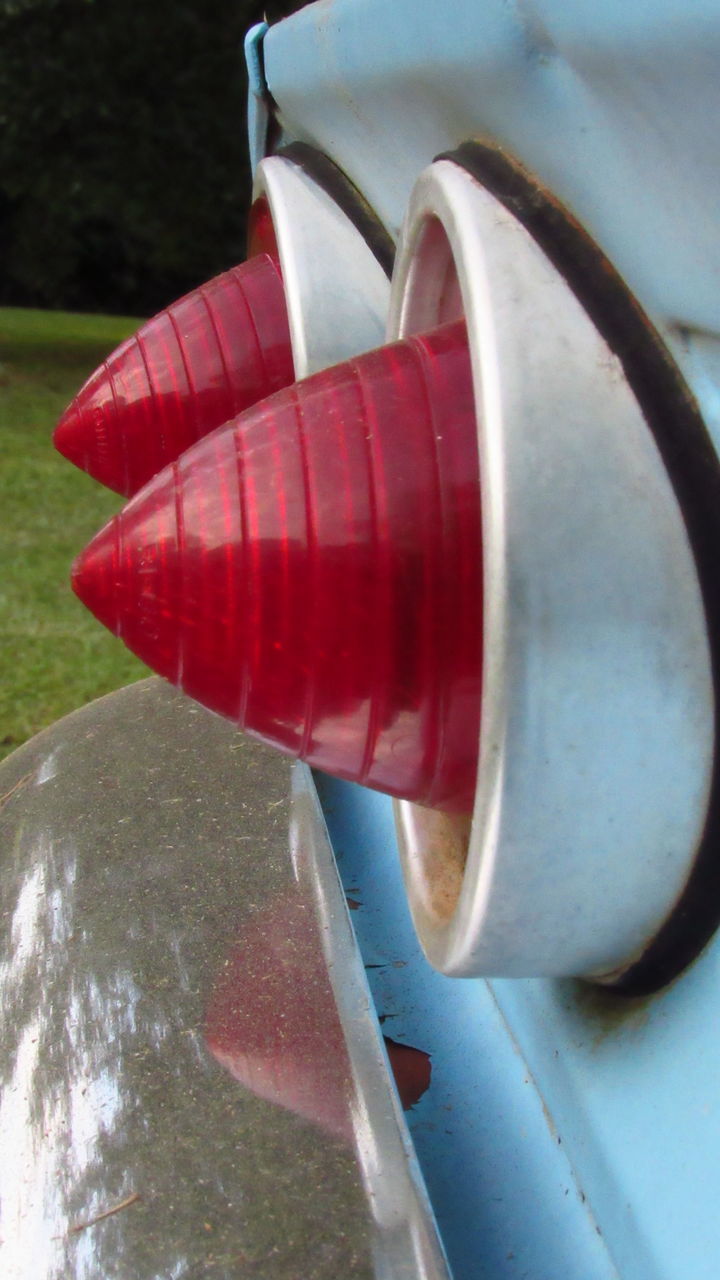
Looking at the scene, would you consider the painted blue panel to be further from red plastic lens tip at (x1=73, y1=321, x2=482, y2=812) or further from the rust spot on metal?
red plastic lens tip at (x1=73, y1=321, x2=482, y2=812)

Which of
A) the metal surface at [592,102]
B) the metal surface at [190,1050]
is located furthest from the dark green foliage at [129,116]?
the metal surface at [592,102]

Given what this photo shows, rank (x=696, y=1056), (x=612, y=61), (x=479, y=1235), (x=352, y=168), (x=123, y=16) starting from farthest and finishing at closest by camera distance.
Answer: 1. (x=123, y=16)
2. (x=352, y=168)
3. (x=479, y=1235)
4. (x=696, y=1056)
5. (x=612, y=61)

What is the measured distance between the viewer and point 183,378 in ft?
3.89

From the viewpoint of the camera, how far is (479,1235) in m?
0.86

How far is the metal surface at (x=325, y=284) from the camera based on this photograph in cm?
106

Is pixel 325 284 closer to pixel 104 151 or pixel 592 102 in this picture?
pixel 592 102

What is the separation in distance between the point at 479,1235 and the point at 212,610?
45 cm

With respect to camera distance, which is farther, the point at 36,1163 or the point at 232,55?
the point at 232,55

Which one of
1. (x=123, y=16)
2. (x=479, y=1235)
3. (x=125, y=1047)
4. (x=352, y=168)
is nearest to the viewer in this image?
(x=479, y=1235)

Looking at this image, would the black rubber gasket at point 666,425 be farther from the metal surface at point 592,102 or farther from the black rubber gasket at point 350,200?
Answer: the black rubber gasket at point 350,200

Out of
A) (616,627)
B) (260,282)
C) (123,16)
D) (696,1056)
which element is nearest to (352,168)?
(260,282)

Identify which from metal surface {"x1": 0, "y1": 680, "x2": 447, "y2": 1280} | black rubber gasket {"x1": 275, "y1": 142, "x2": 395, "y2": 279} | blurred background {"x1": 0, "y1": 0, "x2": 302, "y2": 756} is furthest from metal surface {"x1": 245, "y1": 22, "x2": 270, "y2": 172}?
blurred background {"x1": 0, "y1": 0, "x2": 302, "y2": 756}

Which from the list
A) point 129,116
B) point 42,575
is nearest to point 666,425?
point 42,575

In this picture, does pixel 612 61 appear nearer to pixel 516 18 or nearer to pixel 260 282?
pixel 516 18
